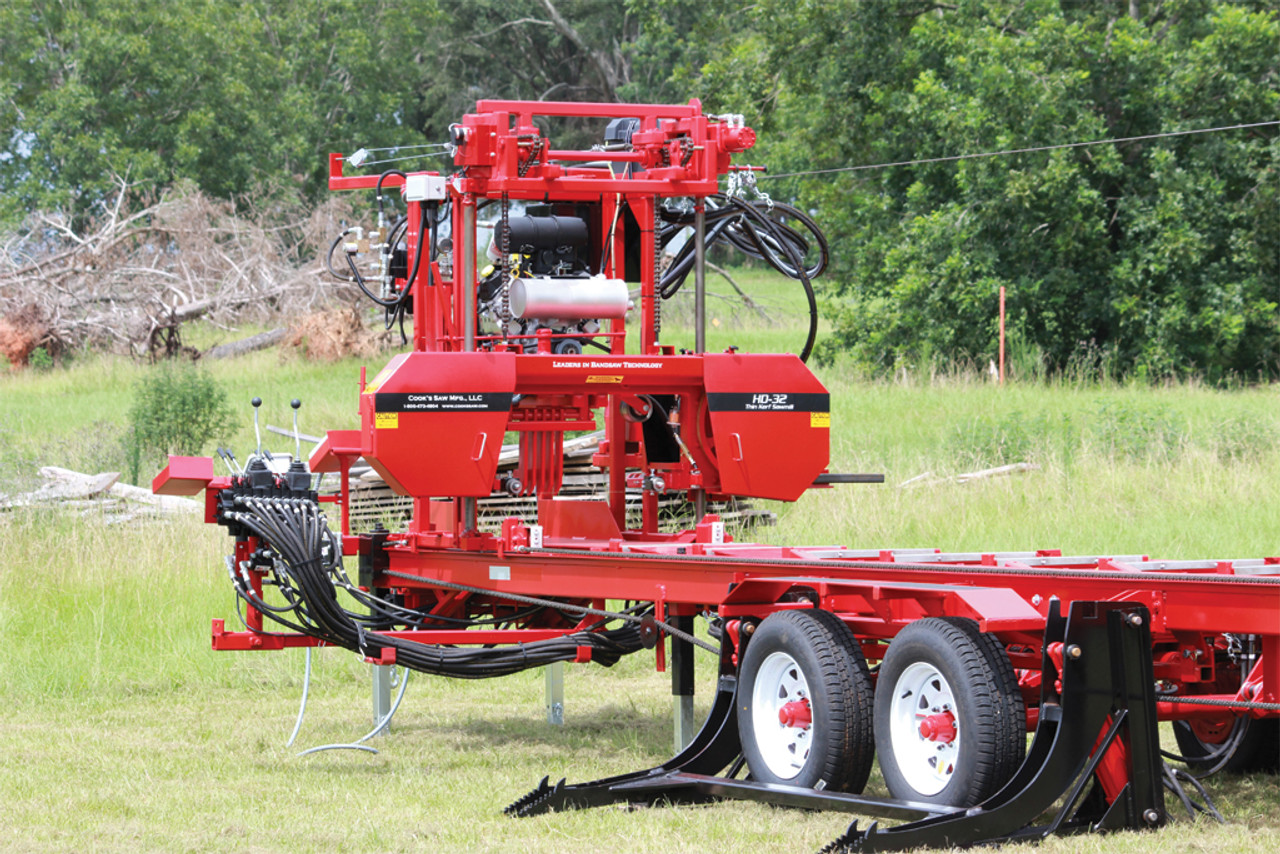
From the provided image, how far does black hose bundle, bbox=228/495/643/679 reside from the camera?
25.6ft

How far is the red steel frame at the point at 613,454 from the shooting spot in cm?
651

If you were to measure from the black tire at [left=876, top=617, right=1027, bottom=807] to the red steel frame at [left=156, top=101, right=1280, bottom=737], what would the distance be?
298mm

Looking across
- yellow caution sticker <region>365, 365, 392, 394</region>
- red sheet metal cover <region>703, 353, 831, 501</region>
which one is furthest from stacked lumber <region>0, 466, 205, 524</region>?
red sheet metal cover <region>703, 353, 831, 501</region>

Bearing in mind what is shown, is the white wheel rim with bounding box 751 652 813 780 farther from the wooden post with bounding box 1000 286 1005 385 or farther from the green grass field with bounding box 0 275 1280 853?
the wooden post with bounding box 1000 286 1005 385

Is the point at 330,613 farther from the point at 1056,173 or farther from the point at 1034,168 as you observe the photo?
the point at 1034,168

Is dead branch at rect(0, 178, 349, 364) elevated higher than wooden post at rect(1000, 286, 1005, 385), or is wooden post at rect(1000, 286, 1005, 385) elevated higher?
dead branch at rect(0, 178, 349, 364)

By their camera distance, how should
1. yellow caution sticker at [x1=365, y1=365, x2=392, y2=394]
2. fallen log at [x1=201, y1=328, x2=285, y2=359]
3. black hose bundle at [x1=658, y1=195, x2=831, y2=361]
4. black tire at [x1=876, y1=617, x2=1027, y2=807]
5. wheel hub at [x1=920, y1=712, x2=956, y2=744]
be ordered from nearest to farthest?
black tire at [x1=876, y1=617, x2=1027, y2=807] < wheel hub at [x1=920, y1=712, x2=956, y2=744] < yellow caution sticker at [x1=365, y1=365, x2=392, y2=394] < black hose bundle at [x1=658, y1=195, x2=831, y2=361] < fallen log at [x1=201, y1=328, x2=285, y2=359]

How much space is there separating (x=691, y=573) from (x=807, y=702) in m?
0.96

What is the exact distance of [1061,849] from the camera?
527 cm

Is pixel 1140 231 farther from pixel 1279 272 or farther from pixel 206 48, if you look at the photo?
pixel 206 48

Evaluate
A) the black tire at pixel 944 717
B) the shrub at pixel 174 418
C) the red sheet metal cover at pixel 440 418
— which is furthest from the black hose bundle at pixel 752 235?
the shrub at pixel 174 418

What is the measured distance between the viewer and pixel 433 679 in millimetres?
11008

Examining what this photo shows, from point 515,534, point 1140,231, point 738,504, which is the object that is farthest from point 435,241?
point 1140,231

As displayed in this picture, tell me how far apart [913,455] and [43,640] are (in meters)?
8.89
